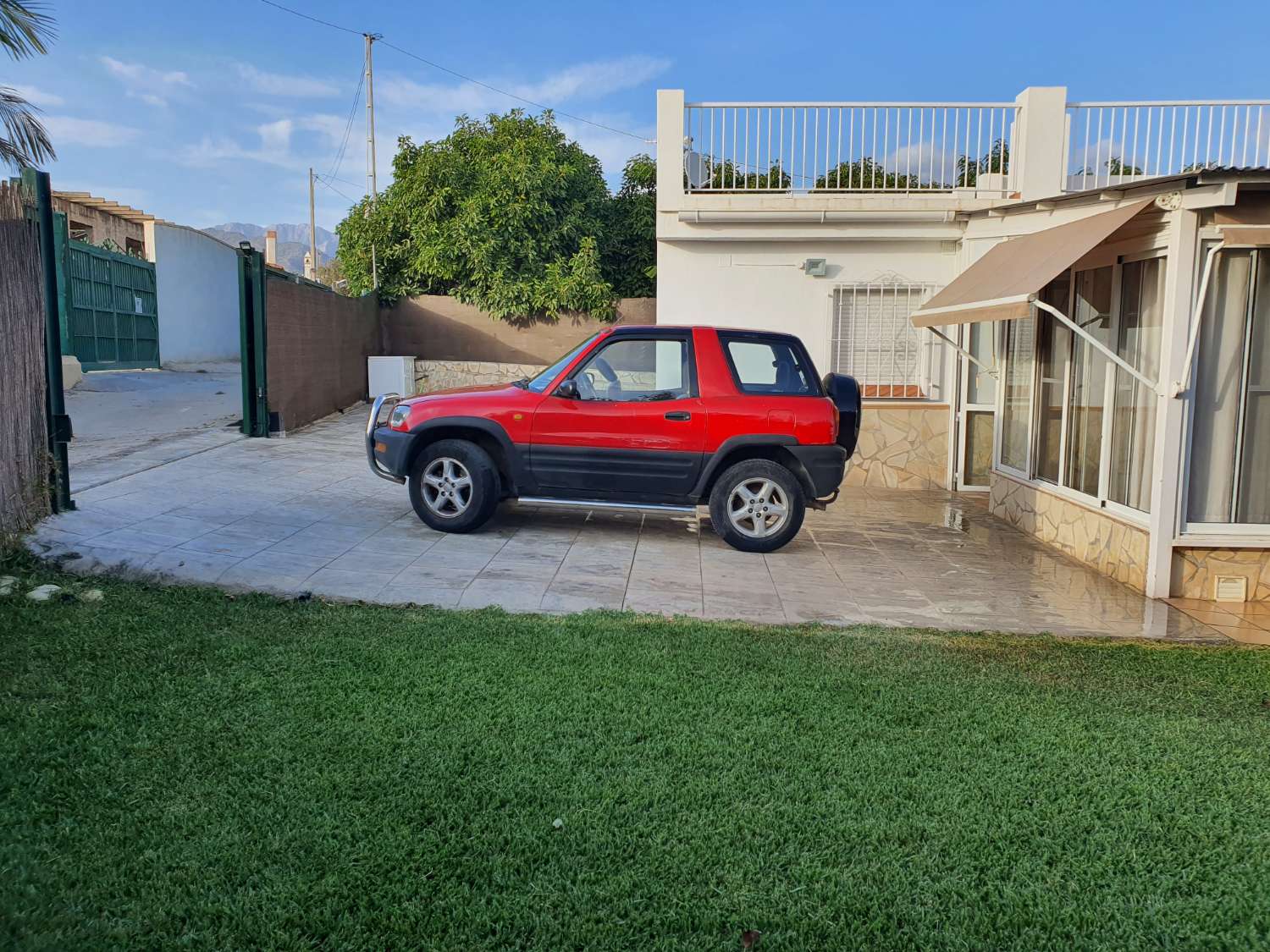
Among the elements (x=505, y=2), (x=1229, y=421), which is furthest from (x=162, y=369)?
(x=1229, y=421)

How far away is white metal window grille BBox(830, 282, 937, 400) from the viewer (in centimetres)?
1225

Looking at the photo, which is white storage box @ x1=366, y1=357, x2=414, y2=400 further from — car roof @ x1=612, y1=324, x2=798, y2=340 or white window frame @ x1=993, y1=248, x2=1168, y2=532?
white window frame @ x1=993, y1=248, x2=1168, y2=532

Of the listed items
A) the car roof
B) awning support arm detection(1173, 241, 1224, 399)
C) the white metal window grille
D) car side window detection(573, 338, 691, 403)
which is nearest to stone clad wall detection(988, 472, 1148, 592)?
awning support arm detection(1173, 241, 1224, 399)

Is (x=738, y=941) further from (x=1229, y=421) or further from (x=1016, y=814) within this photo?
(x=1229, y=421)

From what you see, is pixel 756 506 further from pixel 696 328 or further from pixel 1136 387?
pixel 1136 387

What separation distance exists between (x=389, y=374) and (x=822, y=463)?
42.3 ft

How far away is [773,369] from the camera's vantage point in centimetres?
832

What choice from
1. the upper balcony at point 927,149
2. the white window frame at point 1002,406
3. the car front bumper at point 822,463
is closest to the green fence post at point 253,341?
the upper balcony at point 927,149

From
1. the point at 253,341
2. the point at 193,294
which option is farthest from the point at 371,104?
the point at 253,341

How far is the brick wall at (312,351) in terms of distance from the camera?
13.2 m

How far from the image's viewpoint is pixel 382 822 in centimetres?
332

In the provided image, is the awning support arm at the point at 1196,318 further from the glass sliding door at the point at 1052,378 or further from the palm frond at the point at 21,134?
the palm frond at the point at 21,134

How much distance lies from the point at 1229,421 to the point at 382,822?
673cm

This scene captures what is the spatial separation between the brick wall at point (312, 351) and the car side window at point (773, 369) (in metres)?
7.20
